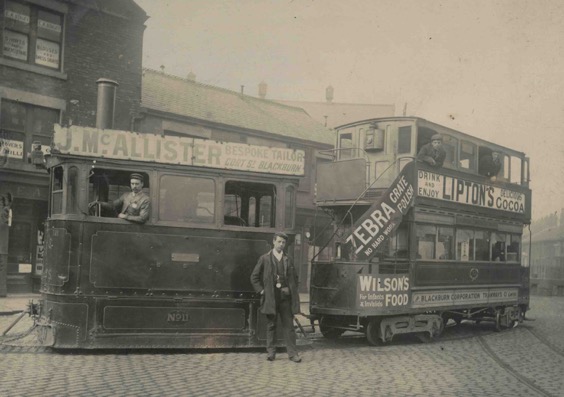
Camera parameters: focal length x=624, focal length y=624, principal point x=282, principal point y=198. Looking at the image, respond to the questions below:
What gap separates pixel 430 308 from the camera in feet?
36.5

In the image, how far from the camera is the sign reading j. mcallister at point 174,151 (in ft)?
26.8

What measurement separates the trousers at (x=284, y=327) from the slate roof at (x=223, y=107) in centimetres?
1248

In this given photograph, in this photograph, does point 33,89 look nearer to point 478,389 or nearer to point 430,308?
point 430,308

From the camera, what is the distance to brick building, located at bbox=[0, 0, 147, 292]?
16406 mm

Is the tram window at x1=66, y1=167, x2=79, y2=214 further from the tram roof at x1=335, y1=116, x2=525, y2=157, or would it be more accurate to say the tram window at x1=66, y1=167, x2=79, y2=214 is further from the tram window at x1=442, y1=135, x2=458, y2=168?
the tram window at x1=442, y1=135, x2=458, y2=168

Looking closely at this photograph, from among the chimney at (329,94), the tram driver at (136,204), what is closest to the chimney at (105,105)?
the tram driver at (136,204)

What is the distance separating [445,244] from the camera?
11.8 metres

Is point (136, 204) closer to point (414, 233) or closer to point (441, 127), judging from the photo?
point (414, 233)

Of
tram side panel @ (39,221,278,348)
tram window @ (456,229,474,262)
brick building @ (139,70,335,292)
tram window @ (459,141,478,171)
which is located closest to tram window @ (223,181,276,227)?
tram side panel @ (39,221,278,348)

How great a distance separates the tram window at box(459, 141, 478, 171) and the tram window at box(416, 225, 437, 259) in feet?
6.27

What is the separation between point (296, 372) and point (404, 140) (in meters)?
5.75

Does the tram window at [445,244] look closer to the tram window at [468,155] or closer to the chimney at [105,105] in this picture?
the tram window at [468,155]

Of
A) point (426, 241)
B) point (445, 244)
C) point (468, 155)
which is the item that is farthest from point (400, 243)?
point (468, 155)

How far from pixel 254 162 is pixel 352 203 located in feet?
9.61
